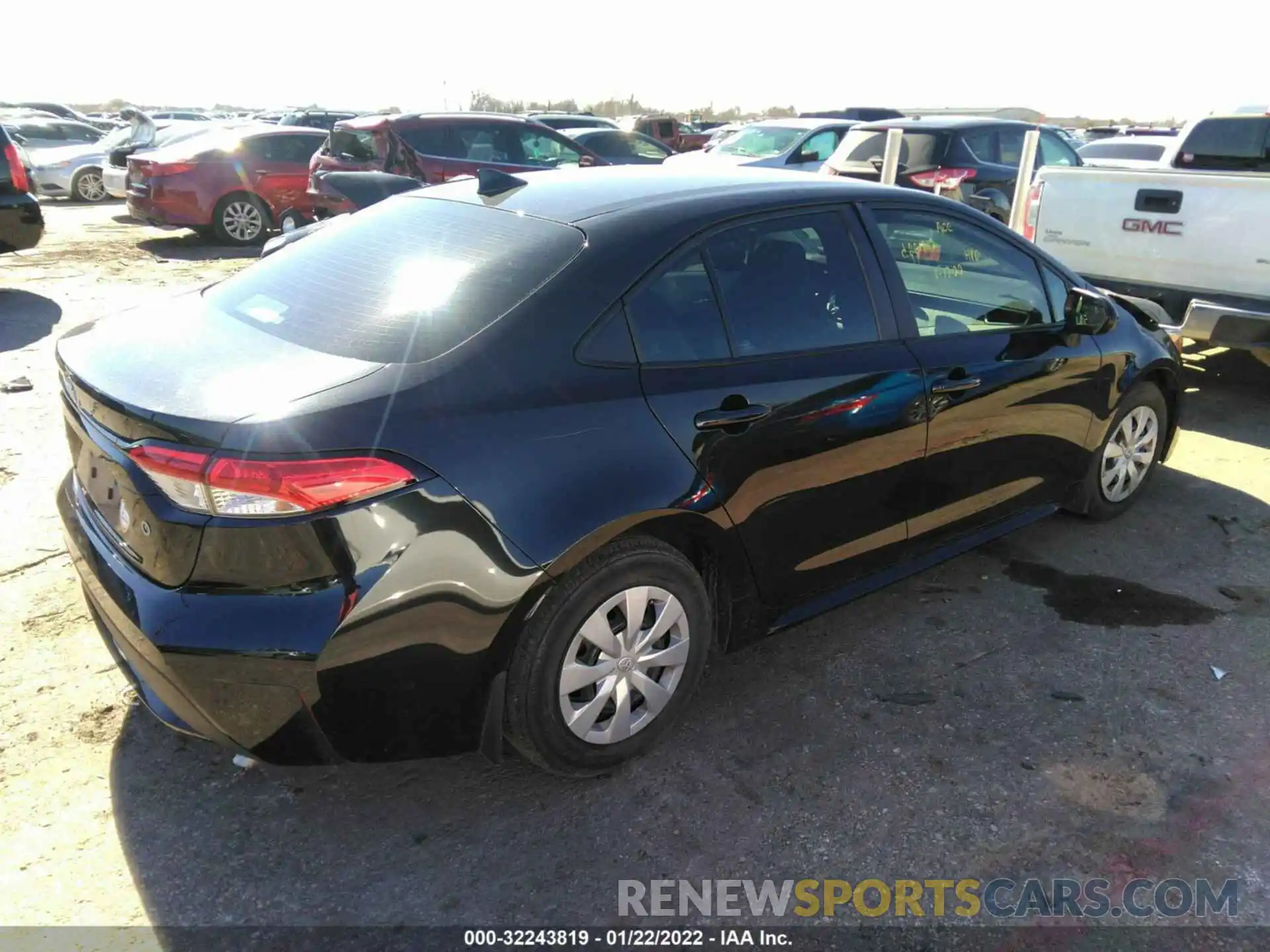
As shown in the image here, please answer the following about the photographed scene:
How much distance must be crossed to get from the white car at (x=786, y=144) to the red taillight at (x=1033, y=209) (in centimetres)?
564

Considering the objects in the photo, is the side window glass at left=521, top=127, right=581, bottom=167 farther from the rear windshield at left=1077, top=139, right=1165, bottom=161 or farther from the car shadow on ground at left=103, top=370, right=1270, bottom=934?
the car shadow on ground at left=103, top=370, right=1270, bottom=934

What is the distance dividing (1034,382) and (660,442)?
195cm

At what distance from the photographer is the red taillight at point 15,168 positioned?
8508mm

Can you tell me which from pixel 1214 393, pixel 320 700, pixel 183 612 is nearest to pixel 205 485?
pixel 183 612

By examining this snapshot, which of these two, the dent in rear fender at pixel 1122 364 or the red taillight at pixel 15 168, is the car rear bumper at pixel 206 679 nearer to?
the dent in rear fender at pixel 1122 364

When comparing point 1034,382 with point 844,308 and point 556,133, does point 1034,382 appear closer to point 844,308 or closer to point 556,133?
point 844,308

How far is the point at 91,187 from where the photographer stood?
17.8m

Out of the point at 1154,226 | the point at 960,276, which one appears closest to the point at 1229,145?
the point at 1154,226

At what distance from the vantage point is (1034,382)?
12.5ft

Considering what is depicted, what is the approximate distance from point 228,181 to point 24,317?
475 centimetres

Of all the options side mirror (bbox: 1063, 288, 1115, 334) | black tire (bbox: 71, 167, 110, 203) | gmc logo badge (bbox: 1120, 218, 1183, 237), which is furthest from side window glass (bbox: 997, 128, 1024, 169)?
black tire (bbox: 71, 167, 110, 203)

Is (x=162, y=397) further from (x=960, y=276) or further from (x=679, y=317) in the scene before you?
(x=960, y=276)

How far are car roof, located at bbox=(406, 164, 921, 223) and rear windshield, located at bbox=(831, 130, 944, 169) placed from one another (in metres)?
7.26

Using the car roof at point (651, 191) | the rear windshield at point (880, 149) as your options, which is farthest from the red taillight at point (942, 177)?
the car roof at point (651, 191)
